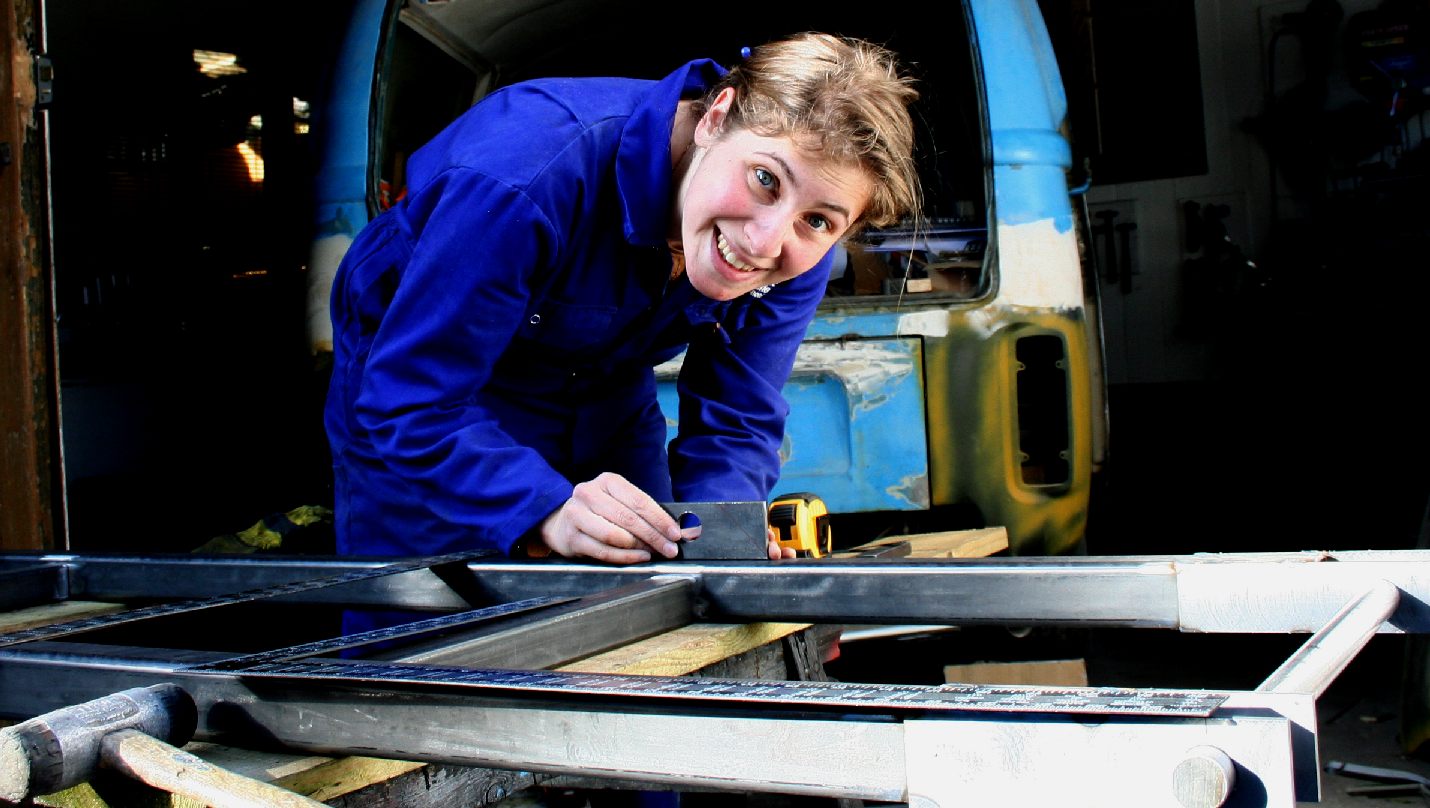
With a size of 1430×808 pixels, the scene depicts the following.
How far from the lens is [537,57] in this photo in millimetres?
3982

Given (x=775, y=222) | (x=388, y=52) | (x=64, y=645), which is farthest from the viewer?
(x=388, y=52)

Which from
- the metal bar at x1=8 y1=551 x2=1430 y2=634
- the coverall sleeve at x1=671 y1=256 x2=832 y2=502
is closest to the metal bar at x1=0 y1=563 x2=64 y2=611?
the metal bar at x1=8 y1=551 x2=1430 y2=634

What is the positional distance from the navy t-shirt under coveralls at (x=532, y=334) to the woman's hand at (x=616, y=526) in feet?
0.14

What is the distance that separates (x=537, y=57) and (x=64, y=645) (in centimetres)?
307

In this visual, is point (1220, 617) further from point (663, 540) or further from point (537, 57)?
point (537, 57)

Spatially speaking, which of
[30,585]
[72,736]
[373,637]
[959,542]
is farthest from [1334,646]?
[959,542]

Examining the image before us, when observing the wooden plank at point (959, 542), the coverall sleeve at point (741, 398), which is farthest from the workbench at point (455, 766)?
the wooden plank at point (959, 542)

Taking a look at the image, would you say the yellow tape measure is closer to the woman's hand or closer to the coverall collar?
the woman's hand

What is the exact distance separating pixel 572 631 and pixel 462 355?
21.0 inches

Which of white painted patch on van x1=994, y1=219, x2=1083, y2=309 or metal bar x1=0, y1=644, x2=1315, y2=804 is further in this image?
white painted patch on van x1=994, y1=219, x2=1083, y2=309

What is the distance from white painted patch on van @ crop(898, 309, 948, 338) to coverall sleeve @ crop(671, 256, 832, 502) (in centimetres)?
97

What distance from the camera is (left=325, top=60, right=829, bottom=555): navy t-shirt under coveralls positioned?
1.60m

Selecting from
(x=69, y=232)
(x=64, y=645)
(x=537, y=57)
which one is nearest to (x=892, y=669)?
(x=537, y=57)

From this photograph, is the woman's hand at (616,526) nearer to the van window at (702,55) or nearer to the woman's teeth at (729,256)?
the woman's teeth at (729,256)
